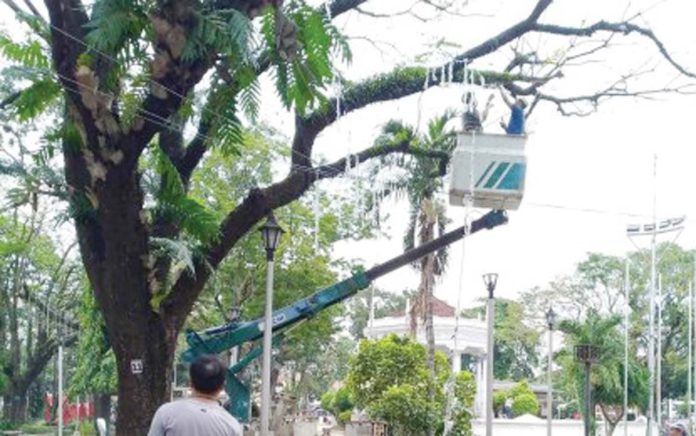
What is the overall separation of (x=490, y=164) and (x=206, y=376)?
6107 millimetres

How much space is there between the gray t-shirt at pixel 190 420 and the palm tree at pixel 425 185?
7608 mm

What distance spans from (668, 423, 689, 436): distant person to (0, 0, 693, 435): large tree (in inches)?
150

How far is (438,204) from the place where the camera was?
2230 centimetres

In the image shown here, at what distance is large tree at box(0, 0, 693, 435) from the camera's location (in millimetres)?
7672

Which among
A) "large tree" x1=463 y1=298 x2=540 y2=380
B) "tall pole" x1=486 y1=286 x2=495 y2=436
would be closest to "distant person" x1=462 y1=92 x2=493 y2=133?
"tall pole" x1=486 y1=286 x2=495 y2=436

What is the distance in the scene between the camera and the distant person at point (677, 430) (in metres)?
7.80

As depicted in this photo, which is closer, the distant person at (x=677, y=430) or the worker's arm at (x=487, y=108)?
the distant person at (x=677, y=430)

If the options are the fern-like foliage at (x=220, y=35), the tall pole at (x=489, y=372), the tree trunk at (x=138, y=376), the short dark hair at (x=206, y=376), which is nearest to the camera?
the short dark hair at (x=206, y=376)

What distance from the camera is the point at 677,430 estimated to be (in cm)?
785

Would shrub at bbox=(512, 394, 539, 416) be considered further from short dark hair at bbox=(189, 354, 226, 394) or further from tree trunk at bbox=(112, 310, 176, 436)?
short dark hair at bbox=(189, 354, 226, 394)

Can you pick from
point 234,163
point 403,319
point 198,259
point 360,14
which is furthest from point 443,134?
point 403,319

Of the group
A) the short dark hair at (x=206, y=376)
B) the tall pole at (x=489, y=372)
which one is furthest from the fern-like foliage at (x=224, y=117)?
the tall pole at (x=489, y=372)

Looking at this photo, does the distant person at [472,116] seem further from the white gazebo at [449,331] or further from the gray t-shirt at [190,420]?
the white gazebo at [449,331]

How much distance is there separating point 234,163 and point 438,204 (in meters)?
5.92
